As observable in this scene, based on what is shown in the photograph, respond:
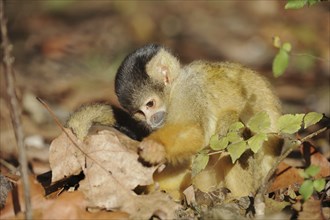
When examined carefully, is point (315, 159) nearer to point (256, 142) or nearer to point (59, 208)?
point (256, 142)

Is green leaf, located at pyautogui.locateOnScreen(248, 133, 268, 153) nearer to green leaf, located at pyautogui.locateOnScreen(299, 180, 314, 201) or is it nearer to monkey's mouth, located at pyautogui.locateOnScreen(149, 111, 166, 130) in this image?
green leaf, located at pyautogui.locateOnScreen(299, 180, 314, 201)

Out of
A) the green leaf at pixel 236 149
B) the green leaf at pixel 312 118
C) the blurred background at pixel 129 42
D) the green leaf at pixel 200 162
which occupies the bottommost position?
the blurred background at pixel 129 42

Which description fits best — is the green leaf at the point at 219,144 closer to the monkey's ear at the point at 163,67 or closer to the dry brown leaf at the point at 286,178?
the dry brown leaf at the point at 286,178

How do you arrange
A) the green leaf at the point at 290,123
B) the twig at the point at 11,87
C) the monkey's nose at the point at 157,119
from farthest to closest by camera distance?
the monkey's nose at the point at 157,119, the green leaf at the point at 290,123, the twig at the point at 11,87

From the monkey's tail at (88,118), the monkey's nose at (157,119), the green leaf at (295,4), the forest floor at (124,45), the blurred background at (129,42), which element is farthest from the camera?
the blurred background at (129,42)

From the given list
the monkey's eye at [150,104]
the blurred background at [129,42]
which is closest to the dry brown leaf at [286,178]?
the monkey's eye at [150,104]

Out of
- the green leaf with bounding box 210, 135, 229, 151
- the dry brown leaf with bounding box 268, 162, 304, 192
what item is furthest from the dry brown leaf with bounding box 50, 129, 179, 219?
the dry brown leaf with bounding box 268, 162, 304, 192

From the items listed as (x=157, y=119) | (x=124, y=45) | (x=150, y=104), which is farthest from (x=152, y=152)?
(x=124, y=45)

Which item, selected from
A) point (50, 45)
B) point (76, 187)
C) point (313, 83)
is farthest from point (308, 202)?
point (50, 45)
